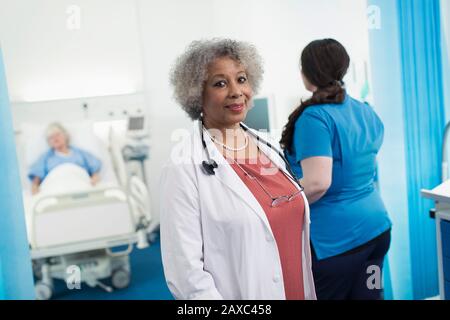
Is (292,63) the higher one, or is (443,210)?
(292,63)

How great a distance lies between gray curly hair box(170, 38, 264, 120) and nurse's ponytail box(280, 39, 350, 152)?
350 millimetres

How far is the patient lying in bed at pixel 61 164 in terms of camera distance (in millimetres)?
2906

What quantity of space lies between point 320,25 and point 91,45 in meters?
1.76

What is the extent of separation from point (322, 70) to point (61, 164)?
203 cm

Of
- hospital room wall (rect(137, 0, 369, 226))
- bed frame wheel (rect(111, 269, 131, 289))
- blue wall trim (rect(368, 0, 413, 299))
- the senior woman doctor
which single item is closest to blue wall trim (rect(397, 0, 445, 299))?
blue wall trim (rect(368, 0, 413, 299))

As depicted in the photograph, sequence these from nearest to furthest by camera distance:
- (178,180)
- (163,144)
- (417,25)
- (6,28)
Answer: (178,180) < (417,25) < (6,28) < (163,144)

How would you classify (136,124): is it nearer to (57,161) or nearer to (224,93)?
(57,161)

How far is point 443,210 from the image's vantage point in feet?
4.38

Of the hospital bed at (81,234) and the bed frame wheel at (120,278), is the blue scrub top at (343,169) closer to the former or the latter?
the hospital bed at (81,234)

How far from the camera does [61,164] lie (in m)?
2.95

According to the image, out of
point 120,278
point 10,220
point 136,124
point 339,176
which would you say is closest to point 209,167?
point 339,176
